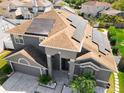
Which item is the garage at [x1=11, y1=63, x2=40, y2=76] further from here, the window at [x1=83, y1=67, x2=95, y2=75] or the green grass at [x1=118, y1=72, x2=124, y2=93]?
the green grass at [x1=118, y1=72, x2=124, y2=93]

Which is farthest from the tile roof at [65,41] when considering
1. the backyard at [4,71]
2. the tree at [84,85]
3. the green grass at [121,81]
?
the backyard at [4,71]

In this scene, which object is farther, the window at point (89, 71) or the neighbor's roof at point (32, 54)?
the neighbor's roof at point (32, 54)

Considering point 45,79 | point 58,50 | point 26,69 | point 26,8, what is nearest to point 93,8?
point 26,8

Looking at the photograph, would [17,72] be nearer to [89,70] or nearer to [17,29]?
A: [17,29]

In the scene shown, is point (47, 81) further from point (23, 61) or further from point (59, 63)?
point (23, 61)

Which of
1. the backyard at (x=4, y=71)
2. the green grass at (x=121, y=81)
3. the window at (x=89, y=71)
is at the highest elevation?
the window at (x=89, y=71)

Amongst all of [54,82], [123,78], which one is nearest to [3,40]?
[54,82]

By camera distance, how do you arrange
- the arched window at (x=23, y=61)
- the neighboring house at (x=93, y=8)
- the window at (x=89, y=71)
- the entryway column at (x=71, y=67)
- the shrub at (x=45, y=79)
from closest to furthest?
1. the entryway column at (x=71, y=67)
2. the window at (x=89, y=71)
3. the shrub at (x=45, y=79)
4. the arched window at (x=23, y=61)
5. the neighboring house at (x=93, y=8)

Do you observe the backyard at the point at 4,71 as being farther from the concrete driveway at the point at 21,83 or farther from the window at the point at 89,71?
the window at the point at 89,71
